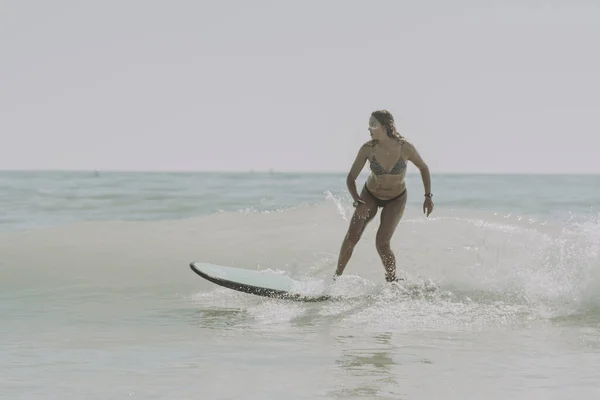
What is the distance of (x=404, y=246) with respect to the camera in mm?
14672

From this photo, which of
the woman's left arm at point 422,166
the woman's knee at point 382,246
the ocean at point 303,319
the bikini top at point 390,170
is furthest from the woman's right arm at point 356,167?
the ocean at point 303,319

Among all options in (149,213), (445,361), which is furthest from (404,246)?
(149,213)

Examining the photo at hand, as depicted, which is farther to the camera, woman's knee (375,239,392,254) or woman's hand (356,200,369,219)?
woman's knee (375,239,392,254)

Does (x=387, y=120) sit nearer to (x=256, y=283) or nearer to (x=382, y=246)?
(x=382, y=246)

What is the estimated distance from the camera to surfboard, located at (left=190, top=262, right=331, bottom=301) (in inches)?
372

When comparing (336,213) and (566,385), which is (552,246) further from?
(336,213)

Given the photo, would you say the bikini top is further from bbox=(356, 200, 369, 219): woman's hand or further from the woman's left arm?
bbox=(356, 200, 369, 219): woman's hand

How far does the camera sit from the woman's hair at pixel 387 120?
934 centimetres

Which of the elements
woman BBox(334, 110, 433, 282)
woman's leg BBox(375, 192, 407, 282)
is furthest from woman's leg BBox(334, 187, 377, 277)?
woman's leg BBox(375, 192, 407, 282)

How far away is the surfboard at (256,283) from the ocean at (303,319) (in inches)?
4.6

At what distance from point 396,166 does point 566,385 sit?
4381 mm

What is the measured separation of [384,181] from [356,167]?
42cm

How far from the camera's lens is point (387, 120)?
9352 mm

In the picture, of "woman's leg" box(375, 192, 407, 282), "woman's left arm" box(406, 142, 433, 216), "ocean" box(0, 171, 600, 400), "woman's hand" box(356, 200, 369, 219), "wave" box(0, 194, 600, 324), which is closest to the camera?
"ocean" box(0, 171, 600, 400)
